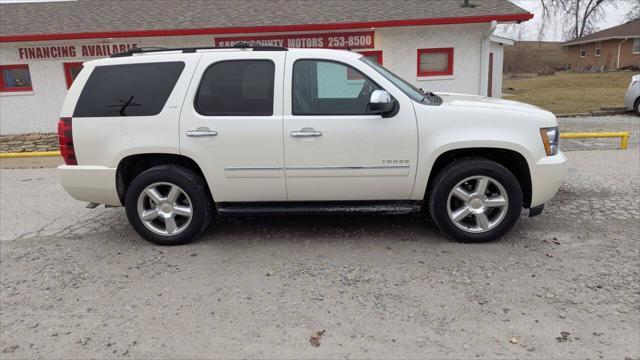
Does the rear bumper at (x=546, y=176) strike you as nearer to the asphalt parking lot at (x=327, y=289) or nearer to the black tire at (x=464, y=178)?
the black tire at (x=464, y=178)

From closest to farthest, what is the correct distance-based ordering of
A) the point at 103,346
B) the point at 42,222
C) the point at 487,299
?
the point at 103,346
the point at 487,299
the point at 42,222

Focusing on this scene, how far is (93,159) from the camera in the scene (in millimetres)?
4602

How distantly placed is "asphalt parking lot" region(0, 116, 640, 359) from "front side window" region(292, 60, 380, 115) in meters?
1.34

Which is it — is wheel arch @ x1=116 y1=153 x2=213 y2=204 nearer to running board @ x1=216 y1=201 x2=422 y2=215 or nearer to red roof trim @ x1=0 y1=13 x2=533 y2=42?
running board @ x1=216 y1=201 x2=422 y2=215

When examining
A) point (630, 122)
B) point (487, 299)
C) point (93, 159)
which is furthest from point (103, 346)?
point (630, 122)

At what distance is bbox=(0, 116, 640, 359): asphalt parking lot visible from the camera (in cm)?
302

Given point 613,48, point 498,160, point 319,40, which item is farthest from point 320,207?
point 613,48

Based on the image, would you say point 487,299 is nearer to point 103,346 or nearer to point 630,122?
point 103,346

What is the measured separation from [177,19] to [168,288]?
10.6 m

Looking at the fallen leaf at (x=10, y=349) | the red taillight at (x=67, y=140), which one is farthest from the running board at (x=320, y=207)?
the fallen leaf at (x=10, y=349)

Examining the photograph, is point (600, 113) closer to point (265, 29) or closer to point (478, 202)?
point (265, 29)

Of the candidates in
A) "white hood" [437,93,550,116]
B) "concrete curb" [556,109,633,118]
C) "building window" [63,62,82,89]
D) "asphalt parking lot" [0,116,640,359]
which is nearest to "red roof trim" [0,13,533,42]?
"building window" [63,62,82,89]

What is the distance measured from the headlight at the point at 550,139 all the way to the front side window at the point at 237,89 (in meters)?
2.54

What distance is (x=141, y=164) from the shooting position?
480 centimetres
